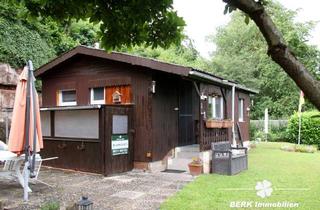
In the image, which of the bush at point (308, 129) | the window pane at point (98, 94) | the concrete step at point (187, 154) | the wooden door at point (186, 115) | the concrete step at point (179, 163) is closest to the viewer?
the concrete step at point (179, 163)

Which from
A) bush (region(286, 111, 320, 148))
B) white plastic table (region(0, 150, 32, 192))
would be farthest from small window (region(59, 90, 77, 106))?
bush (region(286, 111, 320, 148))

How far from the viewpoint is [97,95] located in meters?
11.9

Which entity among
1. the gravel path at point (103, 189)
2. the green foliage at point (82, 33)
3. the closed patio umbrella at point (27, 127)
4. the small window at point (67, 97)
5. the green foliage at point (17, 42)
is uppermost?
the green foliage at point (82, 33)

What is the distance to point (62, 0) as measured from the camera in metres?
3.03

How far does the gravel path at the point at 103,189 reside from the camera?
6.56 m

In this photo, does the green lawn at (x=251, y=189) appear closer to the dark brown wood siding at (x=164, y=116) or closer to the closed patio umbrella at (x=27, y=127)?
the dark brown wood siding at (x=164, y=116)

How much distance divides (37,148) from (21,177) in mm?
900

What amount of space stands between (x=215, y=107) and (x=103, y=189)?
6.38 m

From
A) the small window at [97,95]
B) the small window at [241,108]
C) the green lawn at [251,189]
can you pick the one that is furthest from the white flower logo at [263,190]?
the small window at [241,108]

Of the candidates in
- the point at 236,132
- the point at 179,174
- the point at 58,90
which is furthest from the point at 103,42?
the point at 236,132

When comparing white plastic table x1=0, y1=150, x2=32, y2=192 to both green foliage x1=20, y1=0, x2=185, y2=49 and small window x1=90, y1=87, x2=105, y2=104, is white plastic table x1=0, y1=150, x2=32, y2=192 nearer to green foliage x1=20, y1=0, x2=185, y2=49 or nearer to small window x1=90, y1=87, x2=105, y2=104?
small window x1=90, y1=87, x2=105, y2=104

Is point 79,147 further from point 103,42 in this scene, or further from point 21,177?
point 103,42

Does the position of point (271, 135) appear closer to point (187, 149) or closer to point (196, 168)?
point (187, 149)

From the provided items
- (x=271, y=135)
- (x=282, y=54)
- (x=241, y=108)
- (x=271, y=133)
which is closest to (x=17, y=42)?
(x=241, y=108)
